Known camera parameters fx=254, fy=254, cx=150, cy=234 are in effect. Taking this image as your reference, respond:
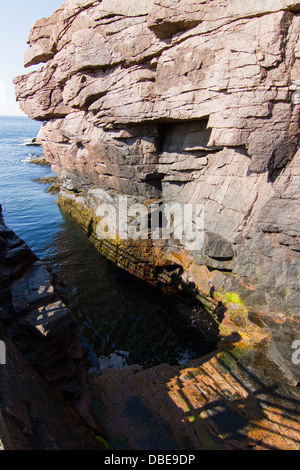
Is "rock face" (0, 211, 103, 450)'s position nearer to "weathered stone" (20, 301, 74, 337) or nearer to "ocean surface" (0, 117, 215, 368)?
"weathered stone" (20, 301, 74, 337)

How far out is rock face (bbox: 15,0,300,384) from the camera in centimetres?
965

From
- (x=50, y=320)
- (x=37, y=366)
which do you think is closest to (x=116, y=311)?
(x=37, y=366)

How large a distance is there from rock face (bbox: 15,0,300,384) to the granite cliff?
0.16 feet

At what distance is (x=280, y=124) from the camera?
32.2 ft

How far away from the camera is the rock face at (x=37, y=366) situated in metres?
4.82

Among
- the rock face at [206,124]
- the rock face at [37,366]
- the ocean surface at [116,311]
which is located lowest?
the ocean surface at [116,311]

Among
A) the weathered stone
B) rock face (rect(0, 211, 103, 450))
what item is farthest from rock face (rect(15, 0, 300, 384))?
the weathered stone

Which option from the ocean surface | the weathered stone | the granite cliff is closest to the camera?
the weathered stone

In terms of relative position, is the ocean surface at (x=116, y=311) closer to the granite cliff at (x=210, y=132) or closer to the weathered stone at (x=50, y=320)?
the granite cliff at (x=210, y=132)

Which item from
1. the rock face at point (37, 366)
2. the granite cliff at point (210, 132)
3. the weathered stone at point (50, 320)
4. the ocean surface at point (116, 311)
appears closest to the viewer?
the rock face at point (37, 366)

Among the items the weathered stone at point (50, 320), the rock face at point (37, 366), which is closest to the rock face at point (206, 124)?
the rock face at point (37, 366)

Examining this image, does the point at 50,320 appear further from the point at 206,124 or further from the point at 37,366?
the point at 206,124

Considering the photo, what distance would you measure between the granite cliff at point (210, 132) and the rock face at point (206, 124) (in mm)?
50

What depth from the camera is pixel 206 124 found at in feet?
41.7
